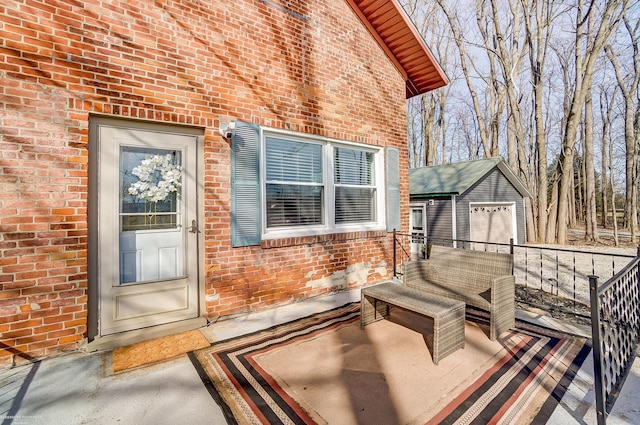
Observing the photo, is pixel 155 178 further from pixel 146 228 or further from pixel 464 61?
pixel 464 61

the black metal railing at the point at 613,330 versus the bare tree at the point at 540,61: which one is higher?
the bare tree at the point at 540,61

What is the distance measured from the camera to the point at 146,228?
3.36 meters

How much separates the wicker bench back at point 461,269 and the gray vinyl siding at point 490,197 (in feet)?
22.2

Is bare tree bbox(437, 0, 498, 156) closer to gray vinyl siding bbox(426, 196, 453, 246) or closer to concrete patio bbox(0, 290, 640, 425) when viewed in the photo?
gray vinyl siding bbox(426, 196, 453, 246)

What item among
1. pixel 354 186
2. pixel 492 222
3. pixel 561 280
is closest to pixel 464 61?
pixel 492 222

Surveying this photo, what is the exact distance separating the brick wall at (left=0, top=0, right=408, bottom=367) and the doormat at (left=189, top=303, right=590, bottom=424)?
1167mm

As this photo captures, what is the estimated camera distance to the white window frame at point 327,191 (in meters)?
4.19

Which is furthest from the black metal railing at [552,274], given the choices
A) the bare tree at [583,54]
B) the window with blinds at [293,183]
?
the bare tree at [583,54]

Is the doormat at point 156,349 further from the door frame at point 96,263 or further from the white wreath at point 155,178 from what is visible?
the white wreath at point 155,178

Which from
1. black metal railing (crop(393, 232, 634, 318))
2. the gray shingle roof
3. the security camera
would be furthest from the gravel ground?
the security camera

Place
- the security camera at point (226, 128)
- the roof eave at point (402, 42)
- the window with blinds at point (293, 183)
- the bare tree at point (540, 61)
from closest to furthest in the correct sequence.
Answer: the security camera at point (226, 128), the window with blinds at point (293, 183), the roof eave at point (402, 42), the bare tree at point (540, 61)

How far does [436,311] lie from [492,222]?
10.5 meters

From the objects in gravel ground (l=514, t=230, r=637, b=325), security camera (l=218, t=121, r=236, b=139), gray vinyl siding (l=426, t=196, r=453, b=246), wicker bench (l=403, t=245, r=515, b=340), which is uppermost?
security camera (l=218, t=121, r=236, b=139)

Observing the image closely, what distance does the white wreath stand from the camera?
333 centimetres
